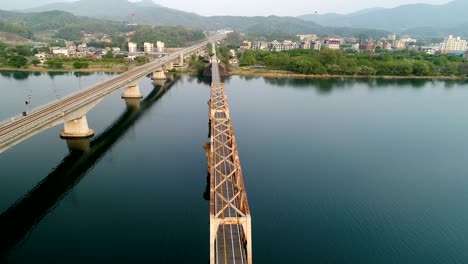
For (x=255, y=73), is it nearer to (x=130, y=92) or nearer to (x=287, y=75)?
(x=287, y=75)

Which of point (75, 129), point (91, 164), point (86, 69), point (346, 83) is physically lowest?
point (91, 164)

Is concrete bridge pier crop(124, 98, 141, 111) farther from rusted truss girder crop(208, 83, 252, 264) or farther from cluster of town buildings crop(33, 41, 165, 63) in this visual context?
cluster of town buildings crop(33, 41, 165, 63)

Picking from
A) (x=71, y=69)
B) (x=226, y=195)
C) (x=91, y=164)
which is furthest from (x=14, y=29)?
(x=226, y=195)

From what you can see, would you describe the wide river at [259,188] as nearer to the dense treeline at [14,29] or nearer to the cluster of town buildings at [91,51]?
the cluster of town buildings at [91,51]

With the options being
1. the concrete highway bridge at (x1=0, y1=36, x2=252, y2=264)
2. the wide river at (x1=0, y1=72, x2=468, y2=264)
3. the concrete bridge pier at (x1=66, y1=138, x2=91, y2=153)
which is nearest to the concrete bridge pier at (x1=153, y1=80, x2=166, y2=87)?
the wide river at (x1=0, y1=72, x2=468, y2=264)

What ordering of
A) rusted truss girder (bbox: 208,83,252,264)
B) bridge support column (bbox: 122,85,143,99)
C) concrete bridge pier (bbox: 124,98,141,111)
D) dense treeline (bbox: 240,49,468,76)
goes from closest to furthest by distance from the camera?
1. rusted truss girder (bbox: 208,83,252,264)
2. concrete bridge pier (bbox: 124,98,141,111)
3. bridge support column (bbox: 122,85,143,99)
4. dense treeline (bbox: 240,49,468,76)

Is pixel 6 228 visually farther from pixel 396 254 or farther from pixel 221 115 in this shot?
pixel 396 254

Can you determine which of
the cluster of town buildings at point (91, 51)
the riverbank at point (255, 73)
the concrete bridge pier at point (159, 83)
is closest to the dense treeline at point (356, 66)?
the riverbank at point (255, 73)
